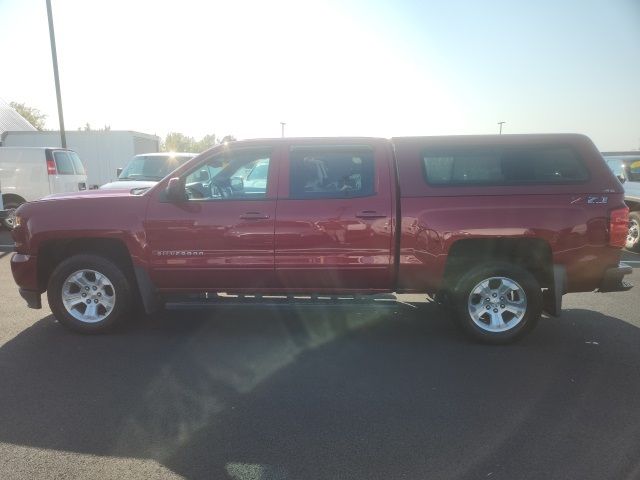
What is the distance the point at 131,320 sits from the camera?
16.9 feet

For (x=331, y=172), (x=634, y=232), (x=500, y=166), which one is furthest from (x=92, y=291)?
(x=634, y=232)

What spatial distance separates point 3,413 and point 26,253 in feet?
6.34

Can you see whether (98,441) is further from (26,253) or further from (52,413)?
(26,253)

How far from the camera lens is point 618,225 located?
13.5ft

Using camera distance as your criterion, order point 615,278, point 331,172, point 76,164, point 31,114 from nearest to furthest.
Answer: point 615,278 → point 331,172 → point 76,164 → point 31,114

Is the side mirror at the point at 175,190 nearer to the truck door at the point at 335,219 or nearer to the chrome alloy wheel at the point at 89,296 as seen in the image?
the truck door at the point at 335,219

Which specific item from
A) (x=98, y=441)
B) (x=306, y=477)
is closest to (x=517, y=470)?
(x=306, y=477)

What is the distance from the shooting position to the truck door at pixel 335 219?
4309mm

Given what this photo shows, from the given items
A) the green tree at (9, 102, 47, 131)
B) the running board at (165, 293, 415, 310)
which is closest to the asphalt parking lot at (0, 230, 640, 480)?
the running board at (165, 293, 415, 310)

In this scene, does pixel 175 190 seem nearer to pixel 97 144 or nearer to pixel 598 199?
pixel 598 199

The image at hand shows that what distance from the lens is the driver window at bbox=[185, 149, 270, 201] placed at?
14.9ft

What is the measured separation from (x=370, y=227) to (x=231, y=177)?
58.5 inches

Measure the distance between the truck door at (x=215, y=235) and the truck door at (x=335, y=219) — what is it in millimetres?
152

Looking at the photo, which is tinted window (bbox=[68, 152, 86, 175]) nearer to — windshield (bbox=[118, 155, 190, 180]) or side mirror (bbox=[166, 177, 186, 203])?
windshield (bbox=[118, 155, 190, 180])
